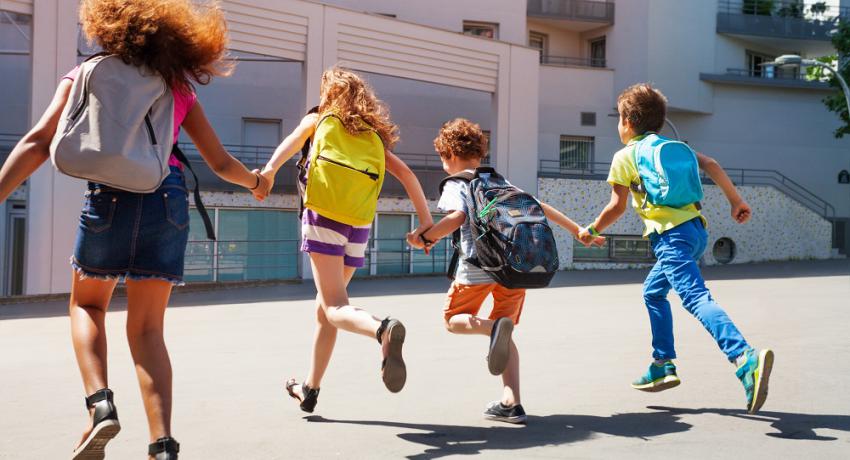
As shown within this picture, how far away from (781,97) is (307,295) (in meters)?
28.9

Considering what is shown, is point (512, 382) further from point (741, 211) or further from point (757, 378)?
point (741, 211)

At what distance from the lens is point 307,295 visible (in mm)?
16312

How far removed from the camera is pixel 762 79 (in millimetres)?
38062

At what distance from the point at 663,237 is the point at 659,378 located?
2.81ft

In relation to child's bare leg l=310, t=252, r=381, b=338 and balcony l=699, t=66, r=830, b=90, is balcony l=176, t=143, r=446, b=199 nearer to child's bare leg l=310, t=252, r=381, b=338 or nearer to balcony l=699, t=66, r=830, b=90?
balcony l=699, t=66, r=830, b=90

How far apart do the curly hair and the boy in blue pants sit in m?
1.42

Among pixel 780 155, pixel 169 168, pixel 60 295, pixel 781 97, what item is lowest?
pixel 60 295

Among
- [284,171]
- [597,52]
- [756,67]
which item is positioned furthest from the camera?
[756,67]

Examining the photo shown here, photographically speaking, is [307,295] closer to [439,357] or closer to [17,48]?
[439,357]

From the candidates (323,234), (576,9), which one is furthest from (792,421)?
(576,9)

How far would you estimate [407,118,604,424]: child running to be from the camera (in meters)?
5.21

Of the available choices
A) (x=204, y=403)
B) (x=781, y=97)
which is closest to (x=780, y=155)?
(x=781, y=97)

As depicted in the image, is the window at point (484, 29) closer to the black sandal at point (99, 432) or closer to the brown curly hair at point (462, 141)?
the brown curly hair at point (462, 141)

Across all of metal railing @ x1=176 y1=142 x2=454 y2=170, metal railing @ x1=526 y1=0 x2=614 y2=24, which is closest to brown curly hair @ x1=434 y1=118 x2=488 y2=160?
metal railing @ x1=176 y1=142 x2=454 y2=170
